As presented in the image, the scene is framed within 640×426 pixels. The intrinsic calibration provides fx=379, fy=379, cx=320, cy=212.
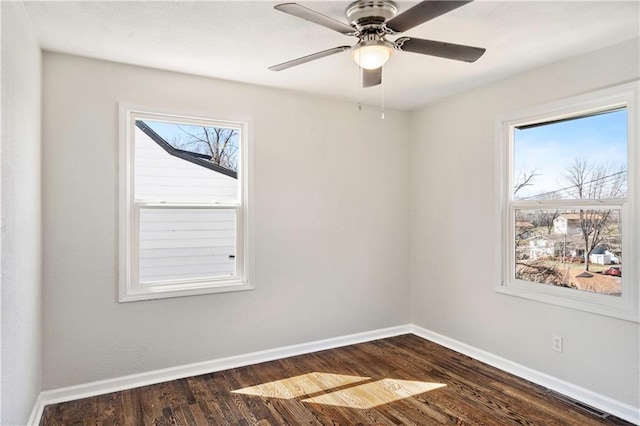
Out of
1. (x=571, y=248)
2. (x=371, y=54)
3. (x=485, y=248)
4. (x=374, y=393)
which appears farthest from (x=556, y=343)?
(x=371, y=54)

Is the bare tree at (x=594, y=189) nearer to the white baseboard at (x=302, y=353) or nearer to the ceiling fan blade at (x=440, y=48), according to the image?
the white baseboard at (x=302, y=353)

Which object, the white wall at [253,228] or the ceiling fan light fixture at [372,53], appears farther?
the white wall at [253,228]

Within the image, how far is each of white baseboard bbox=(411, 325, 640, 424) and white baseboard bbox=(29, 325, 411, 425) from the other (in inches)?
25.8

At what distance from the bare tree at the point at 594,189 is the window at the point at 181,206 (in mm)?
2695

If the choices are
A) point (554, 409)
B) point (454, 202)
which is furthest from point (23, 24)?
point (554, 409)

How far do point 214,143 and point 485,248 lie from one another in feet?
8.65

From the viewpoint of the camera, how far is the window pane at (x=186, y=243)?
3.09m

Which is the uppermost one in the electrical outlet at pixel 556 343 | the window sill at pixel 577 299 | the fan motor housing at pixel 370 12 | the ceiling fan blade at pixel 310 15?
the fan motor housing at pixel 370 12

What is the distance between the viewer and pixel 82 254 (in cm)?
279

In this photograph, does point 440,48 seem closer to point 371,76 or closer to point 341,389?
point 371,76

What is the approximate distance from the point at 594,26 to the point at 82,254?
3.75m

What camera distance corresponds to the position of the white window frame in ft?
8.22

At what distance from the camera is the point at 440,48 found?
203cm

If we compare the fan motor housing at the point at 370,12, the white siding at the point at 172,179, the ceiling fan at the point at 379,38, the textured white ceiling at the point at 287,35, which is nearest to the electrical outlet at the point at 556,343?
the textured white ceiling at the point at 287,35
